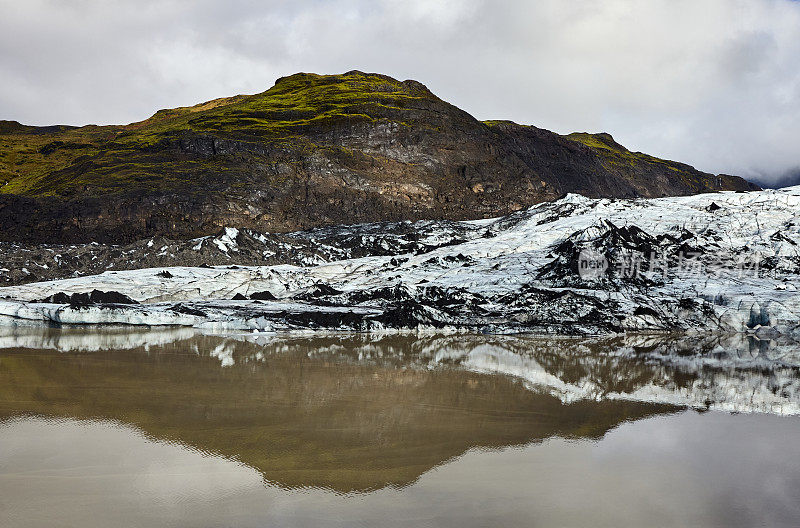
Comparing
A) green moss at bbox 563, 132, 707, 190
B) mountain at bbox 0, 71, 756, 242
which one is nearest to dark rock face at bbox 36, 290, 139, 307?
mountain at bbox 0, 71, 756, 242

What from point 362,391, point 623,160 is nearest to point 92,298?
point 362,391

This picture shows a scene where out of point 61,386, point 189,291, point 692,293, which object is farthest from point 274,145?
point 61,386

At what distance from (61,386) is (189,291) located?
35.1 ft

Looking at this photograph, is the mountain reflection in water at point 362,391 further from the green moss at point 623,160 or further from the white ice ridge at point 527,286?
the green moss at point 623,160

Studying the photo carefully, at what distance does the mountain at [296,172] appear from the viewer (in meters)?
31.8

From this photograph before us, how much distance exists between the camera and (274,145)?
40.1 meters

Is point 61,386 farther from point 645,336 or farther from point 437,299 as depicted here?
point 645,336

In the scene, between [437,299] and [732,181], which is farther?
[732,181]

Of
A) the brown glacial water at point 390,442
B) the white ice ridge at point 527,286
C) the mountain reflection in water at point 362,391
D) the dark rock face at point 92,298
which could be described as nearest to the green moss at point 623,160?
the white ice ridge at point 527,286

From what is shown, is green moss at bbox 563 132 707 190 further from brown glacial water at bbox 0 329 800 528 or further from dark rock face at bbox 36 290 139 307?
brown glacial water at bbox 0 329 800 528

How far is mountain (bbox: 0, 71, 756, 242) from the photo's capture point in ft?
104

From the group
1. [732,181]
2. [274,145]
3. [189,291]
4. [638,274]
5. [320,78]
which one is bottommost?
[189,291]

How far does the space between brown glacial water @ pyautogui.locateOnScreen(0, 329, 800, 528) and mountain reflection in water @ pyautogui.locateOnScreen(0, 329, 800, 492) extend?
4 centimetres

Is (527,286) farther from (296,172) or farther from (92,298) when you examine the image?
(296,172)
